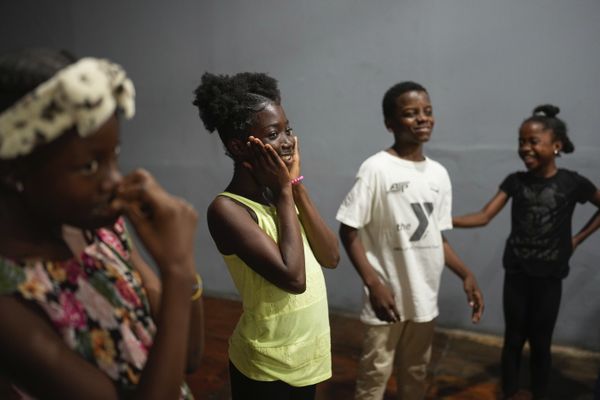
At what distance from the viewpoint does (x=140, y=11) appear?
3820mm

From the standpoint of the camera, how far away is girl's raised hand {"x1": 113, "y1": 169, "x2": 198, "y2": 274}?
0.74m

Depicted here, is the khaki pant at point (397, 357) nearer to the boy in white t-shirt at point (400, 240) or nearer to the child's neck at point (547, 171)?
the boy in white t-shirt at point (400, 240)

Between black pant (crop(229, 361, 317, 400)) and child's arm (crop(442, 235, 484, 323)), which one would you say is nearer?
black pant (crop(229, 361, 317, 400))

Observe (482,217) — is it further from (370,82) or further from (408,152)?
(370,82)

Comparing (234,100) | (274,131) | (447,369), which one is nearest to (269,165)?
(274,131)

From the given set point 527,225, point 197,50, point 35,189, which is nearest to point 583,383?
point 527,225

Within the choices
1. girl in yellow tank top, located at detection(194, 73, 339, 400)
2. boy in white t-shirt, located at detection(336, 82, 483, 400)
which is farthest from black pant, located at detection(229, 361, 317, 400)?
boy in white t-shirt, located at detection(336, 82, 483, 400)

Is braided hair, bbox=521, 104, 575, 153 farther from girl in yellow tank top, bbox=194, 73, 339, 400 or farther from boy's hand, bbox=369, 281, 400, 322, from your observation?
girl in yellow tank top, bbox=194, 73, 339, 400

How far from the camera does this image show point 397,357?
212 cm

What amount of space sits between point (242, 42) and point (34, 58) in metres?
2.95

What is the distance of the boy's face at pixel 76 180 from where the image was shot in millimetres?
696

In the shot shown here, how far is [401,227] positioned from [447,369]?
1229 millimetres

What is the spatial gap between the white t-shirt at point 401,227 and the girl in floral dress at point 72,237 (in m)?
1.25

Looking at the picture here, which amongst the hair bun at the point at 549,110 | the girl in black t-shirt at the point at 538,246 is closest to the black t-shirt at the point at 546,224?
the girl in black t-shirt at the point at 538,246
